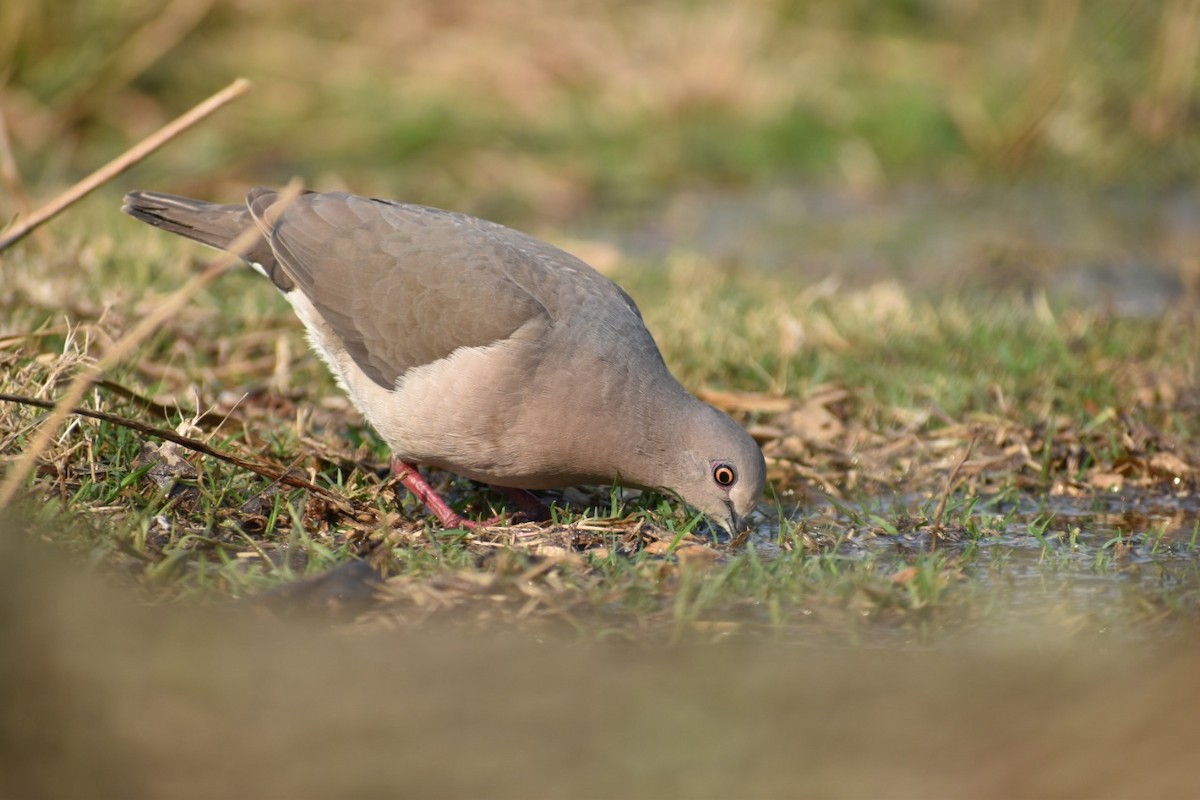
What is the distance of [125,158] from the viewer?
11.5 ft

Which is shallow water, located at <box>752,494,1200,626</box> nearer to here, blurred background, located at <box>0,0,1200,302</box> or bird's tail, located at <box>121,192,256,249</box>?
bird's tail, located at <box>121,192,256,249</box>

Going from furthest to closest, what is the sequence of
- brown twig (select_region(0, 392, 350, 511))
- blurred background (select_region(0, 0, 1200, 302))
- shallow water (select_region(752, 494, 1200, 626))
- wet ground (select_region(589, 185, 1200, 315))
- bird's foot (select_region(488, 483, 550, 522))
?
blurred background (select_region(0, 0, 1200, 302)) < wet ground (select_region(589, 185, 1200, 315)) < bird's foot (select_region(488, 483, 550, 522)) < shallow water (select_region(752, 494, 1200, 626)) < brown twig (select_region(0, 392, 350, 511))

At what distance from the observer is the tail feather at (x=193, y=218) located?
16.9ft

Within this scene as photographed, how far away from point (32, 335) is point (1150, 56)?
5987mm

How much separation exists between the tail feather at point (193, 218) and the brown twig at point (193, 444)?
1.15m

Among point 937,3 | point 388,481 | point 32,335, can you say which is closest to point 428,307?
point 388,481

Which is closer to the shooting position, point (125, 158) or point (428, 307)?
point (125, 158)

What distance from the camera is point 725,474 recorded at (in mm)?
4422

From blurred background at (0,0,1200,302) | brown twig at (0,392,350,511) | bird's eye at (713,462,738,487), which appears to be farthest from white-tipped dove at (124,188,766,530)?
blurred background at (0,0,1200,302)

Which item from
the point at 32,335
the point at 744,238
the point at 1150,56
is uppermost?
the point at 1150,56

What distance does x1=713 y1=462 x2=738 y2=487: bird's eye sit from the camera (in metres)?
4.42

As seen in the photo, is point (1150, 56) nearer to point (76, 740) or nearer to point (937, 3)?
point (937, 3)

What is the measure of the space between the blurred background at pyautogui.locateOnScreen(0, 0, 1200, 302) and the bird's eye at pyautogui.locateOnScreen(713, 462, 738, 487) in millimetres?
3947

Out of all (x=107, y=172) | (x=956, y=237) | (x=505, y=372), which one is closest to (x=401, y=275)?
(x=505, y=372)
